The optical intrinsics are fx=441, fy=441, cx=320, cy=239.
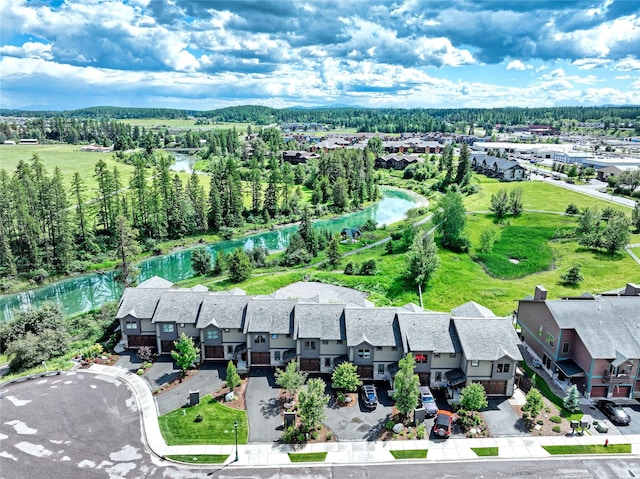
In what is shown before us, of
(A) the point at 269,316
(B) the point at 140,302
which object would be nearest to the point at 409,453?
→ (A) the point at 269,316

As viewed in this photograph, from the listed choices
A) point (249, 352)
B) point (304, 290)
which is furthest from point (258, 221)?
point (249, 352)

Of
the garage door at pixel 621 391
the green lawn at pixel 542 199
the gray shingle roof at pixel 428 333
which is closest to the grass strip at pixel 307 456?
the gray shingle roof at pixel 428 333

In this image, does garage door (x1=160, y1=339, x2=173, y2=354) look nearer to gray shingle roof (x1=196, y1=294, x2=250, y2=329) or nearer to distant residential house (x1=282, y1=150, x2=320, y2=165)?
gray shingle roof (x1=196, y1=294, x2=250, y2=329)

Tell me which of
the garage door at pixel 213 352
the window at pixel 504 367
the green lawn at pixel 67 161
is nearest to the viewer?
the window at pixel 504 367

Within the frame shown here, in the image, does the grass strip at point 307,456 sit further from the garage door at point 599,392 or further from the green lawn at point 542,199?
the green lawn at point 542,199

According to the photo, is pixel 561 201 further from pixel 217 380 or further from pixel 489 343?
pixel 217 380

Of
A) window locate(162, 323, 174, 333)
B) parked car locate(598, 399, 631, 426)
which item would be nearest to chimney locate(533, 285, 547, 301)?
parked car locate(598, 399, 631, 426)

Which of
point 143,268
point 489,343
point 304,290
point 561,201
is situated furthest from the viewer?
point 561,201
